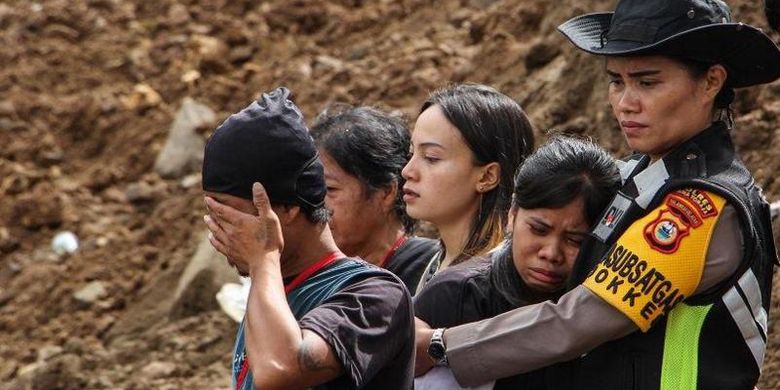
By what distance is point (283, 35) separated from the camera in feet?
35.3

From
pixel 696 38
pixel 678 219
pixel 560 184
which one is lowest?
pixel 560 184

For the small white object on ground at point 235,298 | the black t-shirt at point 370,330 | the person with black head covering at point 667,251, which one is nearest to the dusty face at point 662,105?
the person with black head covering at point 667,251

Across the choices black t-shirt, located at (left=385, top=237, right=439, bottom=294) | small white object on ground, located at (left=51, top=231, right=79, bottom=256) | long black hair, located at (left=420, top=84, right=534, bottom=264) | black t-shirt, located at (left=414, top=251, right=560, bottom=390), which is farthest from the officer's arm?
small white object on ground, located at (left=51, top=231, right=79, bottom=256)

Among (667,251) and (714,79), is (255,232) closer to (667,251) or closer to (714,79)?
(667,251)

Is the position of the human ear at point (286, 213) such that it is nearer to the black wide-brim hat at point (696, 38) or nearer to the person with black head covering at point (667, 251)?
the person with black head covering at point (667, 251)

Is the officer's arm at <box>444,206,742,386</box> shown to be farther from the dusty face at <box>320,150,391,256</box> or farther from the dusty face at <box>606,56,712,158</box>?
the dusty face at <box>320,150,391,256</box>

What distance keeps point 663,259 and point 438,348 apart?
26.0 inches

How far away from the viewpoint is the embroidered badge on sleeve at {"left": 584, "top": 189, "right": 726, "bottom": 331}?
13.6ft

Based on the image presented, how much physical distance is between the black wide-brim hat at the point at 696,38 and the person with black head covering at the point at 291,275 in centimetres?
98

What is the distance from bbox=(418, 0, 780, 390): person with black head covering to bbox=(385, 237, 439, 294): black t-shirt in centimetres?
96

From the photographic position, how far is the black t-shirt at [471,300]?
453cm

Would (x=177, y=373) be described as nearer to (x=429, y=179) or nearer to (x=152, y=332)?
(x=152, y=332)

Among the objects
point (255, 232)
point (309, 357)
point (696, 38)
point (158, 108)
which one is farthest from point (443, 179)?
point (158, 108)

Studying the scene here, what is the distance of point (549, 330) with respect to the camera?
4254 millimetres
